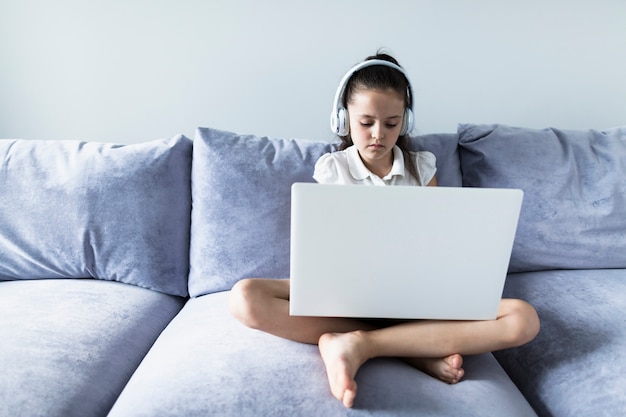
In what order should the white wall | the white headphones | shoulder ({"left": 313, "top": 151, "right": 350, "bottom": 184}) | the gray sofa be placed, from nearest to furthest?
the gray sofa
the white headphones
shoulder ({"left": 313, "top": 151, "right": 350, "bottom": 184})
the white wall

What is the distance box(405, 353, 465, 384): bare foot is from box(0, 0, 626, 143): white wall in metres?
0.96

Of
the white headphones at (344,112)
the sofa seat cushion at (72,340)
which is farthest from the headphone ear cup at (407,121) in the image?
the sofa seat cushion at (72,340)

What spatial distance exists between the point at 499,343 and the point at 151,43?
137cm

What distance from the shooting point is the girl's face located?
1192 millimetres

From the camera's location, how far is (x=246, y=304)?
101 cm

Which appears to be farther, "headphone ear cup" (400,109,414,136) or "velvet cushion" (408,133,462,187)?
"velvet cushion" (408,133,462,187)

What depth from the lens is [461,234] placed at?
818mm

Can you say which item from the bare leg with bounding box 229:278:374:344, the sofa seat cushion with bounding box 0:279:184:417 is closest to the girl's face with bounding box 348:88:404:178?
the bare leg with bounding box 229:278:374:344

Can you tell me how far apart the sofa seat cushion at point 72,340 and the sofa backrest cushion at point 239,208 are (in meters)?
0.18

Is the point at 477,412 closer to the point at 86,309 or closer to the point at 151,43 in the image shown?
the point at 86,309

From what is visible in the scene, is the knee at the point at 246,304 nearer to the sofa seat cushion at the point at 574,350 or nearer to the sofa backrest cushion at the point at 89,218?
the sofa backrest cushion at the point at 89,218

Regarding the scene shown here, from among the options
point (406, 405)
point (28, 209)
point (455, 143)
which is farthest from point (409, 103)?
point (28, 209)

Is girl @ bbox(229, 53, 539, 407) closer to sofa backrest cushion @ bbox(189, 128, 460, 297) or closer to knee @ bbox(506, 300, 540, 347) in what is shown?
knee @ bbox(506, 300, 540, 347)

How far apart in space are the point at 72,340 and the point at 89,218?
385mm
